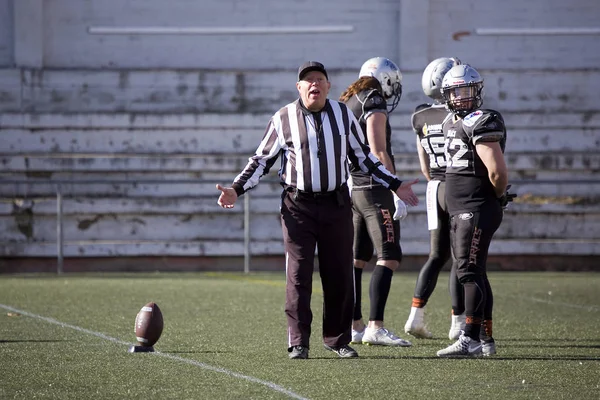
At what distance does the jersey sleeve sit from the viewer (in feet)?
22.4

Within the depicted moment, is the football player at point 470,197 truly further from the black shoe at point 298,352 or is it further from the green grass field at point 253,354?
the black shoe at point 298,352

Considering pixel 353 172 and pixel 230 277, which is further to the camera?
pixel 230 277

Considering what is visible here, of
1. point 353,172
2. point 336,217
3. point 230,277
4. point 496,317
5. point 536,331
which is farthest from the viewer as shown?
point 230,277

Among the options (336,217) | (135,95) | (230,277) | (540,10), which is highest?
(540,10)

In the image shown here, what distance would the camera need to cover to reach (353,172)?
7.86 meters

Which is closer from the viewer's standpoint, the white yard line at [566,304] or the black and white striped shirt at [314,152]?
the black and white striped shirt at [314,152]

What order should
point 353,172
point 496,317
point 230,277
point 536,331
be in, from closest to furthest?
point 353,172 → point 536,331 → point 496,317 → point 230,277

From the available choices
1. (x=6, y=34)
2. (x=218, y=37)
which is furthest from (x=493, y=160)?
(x=6, y=34)

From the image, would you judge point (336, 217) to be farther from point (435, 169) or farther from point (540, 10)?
point (540, 10)

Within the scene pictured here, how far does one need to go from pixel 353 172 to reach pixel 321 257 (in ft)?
3.00

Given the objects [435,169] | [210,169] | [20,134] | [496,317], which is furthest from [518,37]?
[435,169]

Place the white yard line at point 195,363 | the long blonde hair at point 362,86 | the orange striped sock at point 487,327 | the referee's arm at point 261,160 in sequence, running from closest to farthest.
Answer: the white yard line at point 195,363
the referee's arm at point 261,160
the orange striped sock at point 487,327
the long blonde hair at point 362,86

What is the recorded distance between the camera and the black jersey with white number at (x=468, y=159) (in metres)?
6.86

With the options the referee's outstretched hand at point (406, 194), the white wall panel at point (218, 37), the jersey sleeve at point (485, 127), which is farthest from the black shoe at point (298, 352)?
the white wall panel at point (218, 37)
